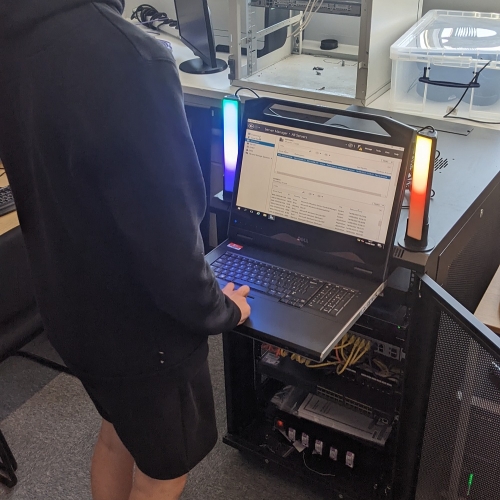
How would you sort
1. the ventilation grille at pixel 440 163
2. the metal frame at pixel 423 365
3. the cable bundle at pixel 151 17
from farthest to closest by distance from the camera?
1. the cable bundle at pixel 151 17
2. the ventilation grille at pixel 440 163
3. the metal frame at pixel 423 365

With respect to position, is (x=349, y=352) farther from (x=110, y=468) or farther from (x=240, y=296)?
(x=110, y=468)

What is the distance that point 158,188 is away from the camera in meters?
0.82

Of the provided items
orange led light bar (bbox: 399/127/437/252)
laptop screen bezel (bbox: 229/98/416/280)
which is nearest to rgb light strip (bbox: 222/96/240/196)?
laptop screen bezel (bbox: 229/98/416/280)

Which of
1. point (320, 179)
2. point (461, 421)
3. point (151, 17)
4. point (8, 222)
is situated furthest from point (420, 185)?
point (151, 17)

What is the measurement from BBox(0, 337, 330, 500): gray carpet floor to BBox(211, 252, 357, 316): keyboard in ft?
2.27

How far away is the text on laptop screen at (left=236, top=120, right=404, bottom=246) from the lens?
44.4 inches

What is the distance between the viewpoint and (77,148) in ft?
2.58

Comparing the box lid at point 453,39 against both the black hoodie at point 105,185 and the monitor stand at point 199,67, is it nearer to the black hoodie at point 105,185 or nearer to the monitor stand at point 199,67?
the monitor stand at point 199,67

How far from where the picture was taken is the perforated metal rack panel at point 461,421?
931 mm

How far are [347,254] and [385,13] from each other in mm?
918

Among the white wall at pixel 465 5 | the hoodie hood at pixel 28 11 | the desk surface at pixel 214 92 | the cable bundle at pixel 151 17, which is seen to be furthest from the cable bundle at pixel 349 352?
the cable bundle at pixel 151 17

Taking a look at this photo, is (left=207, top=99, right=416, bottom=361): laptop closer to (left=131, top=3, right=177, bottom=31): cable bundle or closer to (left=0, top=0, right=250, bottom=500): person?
(left=0, top=0, right=250, bottom=500): person

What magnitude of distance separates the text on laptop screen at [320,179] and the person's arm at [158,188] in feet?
1.20

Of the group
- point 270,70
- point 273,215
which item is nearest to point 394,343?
point 273,215
